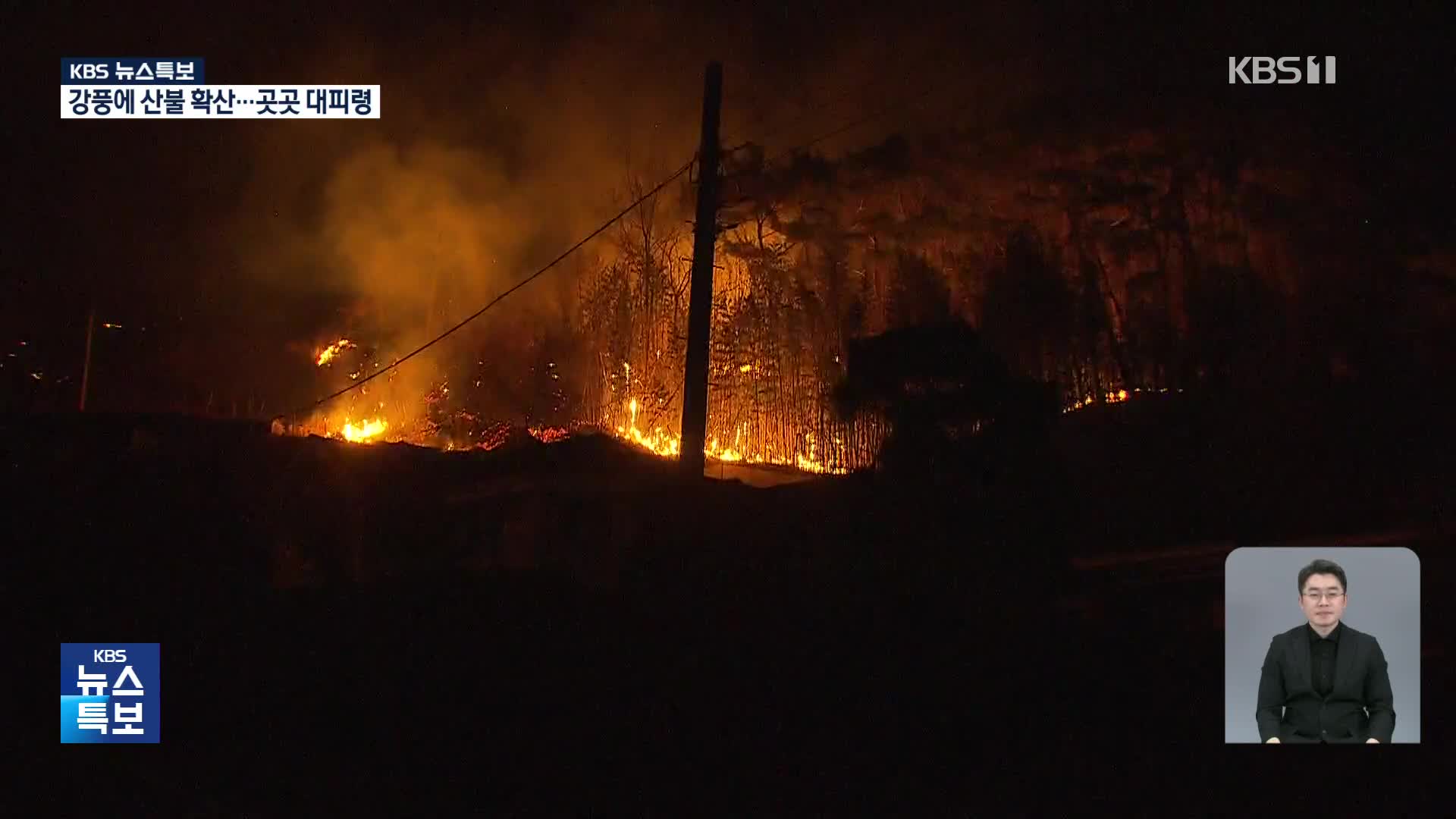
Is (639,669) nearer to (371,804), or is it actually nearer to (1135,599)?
(371,804)

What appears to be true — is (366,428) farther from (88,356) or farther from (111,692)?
(111,692)

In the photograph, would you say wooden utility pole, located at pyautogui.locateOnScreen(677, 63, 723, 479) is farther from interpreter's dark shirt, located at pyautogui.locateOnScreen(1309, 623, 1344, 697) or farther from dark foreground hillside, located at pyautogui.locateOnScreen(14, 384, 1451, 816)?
interpreter's dark shirt, located at pyautogui.locateOnScreen(1309, 623, 1344, 697)

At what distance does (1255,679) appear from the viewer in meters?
6.10

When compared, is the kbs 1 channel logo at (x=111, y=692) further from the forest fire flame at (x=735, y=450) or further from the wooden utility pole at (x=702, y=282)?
the forest fire flame at (x=735, y=450)

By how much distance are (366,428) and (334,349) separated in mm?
5468

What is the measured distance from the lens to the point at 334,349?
79.7ft

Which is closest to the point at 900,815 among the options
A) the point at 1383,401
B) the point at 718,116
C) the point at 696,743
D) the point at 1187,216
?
the point at 696,743

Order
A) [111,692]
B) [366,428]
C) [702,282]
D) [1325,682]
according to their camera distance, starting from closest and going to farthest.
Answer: [1325,682]
[111,692]
[702,282]
[366,428]

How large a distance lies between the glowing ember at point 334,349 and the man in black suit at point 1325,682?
2268cm

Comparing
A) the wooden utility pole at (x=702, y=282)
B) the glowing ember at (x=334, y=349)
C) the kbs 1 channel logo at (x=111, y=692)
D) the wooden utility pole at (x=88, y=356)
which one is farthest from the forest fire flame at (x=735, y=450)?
the wooden utility pole at (x=88, y=356)

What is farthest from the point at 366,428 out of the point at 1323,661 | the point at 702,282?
the point at 1323,661

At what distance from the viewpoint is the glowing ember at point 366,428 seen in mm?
19391

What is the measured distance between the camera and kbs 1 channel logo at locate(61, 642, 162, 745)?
6.64 metres

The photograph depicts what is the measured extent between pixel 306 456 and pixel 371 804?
8846 mm
